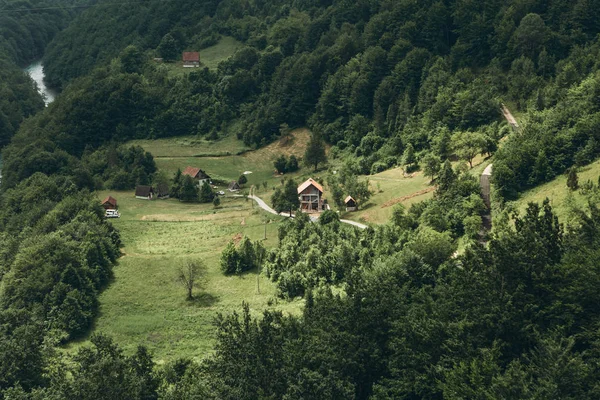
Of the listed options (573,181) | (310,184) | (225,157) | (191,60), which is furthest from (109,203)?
(573,181)

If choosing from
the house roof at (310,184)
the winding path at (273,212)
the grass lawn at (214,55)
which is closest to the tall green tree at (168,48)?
the grass lawn at (214,55)

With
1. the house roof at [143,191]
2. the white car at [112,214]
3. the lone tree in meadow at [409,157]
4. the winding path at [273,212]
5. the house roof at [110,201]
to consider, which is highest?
the lone tree in meadow at [409,157]

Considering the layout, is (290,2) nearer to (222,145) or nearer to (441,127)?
(222,145)

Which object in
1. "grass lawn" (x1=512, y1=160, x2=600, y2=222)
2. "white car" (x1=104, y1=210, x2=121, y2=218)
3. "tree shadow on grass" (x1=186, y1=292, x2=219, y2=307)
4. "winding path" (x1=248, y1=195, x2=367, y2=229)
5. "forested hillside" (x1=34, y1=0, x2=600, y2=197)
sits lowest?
"tree shadow on grass" (x1=186, y1=292, x2=219, y2=307)

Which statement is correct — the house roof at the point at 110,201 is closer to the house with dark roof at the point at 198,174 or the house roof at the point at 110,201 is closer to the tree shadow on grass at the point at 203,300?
the house with dark roof at the point at 198,174

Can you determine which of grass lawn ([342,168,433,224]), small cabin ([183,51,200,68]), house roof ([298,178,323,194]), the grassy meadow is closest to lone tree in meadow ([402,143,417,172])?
the grassy meadow

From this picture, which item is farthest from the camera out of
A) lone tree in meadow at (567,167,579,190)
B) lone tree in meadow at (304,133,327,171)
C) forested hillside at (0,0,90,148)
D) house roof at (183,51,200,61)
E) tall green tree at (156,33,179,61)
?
tall green tree at (156,33,179,61)

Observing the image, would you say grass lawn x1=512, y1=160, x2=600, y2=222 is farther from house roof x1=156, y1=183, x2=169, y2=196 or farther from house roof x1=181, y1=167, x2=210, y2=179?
house roof x1=156, y1=183, x2=169, y2=196
